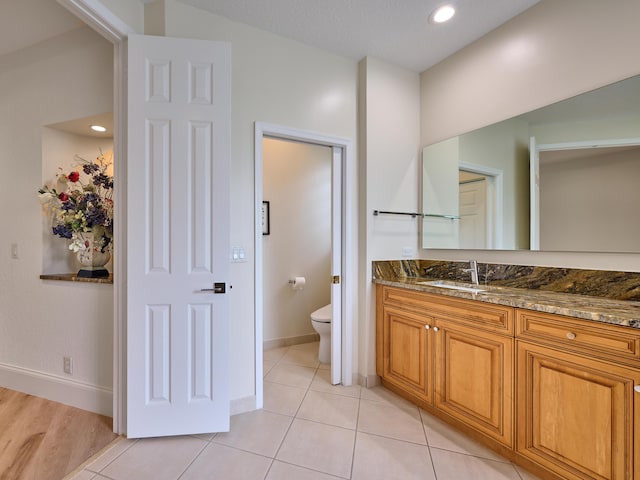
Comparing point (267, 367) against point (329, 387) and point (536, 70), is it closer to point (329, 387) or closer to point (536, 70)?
point (329, 387)

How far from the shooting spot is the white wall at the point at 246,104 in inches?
78.7

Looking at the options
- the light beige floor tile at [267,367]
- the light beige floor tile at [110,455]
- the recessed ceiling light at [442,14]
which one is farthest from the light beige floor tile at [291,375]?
the recessed ceiling light at [442,14]

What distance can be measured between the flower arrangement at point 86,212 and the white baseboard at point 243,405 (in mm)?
1436

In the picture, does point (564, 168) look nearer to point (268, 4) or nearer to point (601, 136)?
point (601, 136)

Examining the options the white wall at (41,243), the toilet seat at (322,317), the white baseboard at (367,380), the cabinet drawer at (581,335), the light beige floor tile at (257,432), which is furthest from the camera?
the toilet seat at (322,317)

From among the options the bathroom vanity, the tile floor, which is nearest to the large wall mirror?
the bathroom vanity

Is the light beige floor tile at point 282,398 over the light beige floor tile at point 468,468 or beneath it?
beneath

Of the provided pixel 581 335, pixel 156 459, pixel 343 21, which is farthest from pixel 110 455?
pixel 343 21

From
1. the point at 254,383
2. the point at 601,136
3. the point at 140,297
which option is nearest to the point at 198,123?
the point at 140,297

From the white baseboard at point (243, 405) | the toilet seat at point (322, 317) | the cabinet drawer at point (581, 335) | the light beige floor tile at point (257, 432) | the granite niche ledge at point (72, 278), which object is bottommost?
the light beige floor tile at point (257, 432)

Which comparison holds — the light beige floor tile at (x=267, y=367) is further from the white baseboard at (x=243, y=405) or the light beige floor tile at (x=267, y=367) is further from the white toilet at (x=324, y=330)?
the white baseboard at (x=243, y=405)

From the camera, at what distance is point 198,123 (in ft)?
5.86

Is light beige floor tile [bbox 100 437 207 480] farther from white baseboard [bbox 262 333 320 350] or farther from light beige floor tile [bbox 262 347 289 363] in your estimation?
white baseboard [bbox 262 333 320 350]

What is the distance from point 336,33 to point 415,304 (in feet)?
6.76
